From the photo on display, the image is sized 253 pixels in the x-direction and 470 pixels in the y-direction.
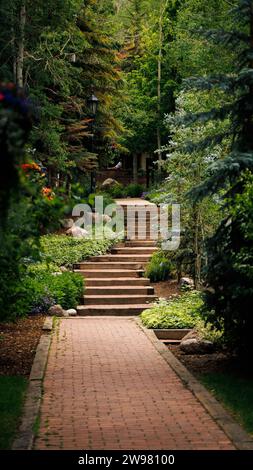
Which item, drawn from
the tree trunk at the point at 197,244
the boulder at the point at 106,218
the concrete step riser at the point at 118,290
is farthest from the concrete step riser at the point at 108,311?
the boulder at the point at 106,218

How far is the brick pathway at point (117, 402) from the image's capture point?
7.23 m

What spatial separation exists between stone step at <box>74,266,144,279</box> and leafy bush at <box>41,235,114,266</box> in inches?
28.2

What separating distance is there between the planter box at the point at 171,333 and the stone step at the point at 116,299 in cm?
438

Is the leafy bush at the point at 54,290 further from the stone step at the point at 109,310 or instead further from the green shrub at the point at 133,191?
the green shrub at the point at 133,191

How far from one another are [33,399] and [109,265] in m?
13.9

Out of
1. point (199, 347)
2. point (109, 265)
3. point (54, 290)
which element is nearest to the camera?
point (199, 347)

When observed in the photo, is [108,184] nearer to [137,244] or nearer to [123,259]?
[137,244]

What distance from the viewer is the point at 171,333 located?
15562 millimetres

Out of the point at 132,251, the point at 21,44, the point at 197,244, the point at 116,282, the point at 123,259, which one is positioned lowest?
the point at 116,282

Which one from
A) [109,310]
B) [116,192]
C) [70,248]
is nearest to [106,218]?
[70,248]

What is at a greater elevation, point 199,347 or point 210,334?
point 210,334

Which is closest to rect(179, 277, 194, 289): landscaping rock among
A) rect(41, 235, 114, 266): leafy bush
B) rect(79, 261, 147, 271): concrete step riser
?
rect(79, 261, 147, 271): concrete step riser
